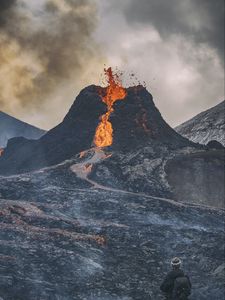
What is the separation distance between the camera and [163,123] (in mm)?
71000

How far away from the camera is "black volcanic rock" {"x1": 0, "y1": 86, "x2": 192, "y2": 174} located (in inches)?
2559

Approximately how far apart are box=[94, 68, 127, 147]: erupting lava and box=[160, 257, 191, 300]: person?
50.7 m

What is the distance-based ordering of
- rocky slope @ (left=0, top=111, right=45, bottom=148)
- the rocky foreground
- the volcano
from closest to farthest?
the rocky foreground, the volcano, rocky slope @ (left=0, top=111, right=45, bottom=148)

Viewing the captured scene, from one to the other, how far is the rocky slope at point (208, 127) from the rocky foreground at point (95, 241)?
61.9 metres

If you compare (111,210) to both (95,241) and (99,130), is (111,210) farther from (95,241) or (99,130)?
(99,130)

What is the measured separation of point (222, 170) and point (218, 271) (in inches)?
1231

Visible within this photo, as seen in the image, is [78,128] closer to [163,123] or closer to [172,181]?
[163,123]

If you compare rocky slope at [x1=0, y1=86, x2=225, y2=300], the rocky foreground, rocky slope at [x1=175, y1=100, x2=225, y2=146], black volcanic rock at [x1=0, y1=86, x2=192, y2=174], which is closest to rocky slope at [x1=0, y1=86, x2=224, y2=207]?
black volcanic rock at [x1=0, y1=86, x2=192, y2=174]

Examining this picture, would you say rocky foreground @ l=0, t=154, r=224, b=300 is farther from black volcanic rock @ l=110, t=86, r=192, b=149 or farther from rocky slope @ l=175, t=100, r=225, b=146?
rocky slope @ l=175, t=100, r=225, b=146

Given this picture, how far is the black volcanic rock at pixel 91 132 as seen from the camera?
6500cm

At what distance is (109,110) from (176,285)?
58.1 meters

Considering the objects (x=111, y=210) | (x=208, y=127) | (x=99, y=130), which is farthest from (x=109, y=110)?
(x=208, y=127)

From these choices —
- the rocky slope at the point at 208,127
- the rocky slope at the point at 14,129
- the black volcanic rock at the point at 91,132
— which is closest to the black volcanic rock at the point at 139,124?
the black volcanic rock at the point at 91,132

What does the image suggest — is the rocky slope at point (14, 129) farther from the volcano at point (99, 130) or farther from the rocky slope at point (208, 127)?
the volcano at point (99, 130)
